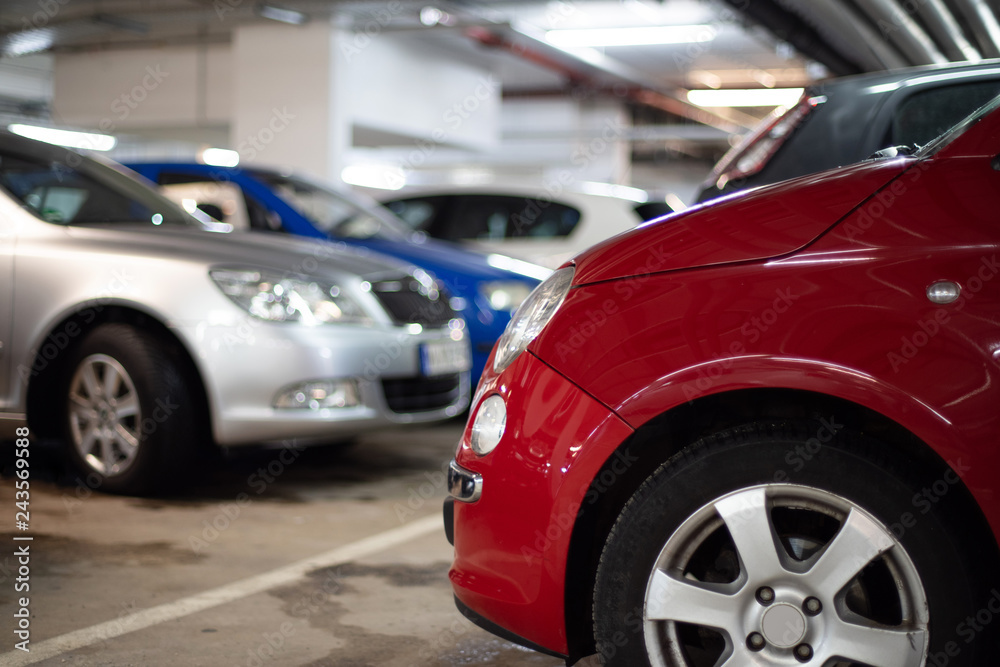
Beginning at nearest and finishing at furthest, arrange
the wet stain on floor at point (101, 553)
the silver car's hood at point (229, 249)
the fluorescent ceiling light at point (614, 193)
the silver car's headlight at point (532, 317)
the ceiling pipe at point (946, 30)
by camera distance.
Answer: the silver car's headlight at point (532, 317) → the wet stain on floor at point (101, 553) → the silver car's hood at point (229, 249) → the fluorescent ceiling light at point (614, 193) → the ceiling pipe at point (946, 30)

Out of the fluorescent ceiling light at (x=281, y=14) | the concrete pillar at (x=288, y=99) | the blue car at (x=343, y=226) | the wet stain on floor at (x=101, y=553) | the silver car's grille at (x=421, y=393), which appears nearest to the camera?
the wet stain on floor at (x=101, y=553)

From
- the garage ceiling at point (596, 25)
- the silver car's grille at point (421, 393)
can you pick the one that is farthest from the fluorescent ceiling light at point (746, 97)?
the silver car's grille at point (421, 393)

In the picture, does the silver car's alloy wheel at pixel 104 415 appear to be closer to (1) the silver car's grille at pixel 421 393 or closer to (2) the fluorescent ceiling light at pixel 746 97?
(1) the silver car's grille at pixel 421 393

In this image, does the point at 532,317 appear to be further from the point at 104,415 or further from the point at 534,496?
the point at 104,415

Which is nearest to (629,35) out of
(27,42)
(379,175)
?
(27,42)

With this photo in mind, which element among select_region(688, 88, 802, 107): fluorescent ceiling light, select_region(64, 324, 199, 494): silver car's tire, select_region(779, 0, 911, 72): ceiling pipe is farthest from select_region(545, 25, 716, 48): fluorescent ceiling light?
select_region(64, 324, 199, 494): silver car's tire

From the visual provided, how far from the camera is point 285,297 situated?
3721 mm

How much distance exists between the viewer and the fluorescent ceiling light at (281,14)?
10391 millimetres

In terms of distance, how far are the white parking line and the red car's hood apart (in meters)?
1.46

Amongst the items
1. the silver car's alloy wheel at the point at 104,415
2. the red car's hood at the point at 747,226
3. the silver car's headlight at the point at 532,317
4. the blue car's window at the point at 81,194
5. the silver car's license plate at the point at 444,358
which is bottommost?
the silver car's alloy wheel at the point at 104,415

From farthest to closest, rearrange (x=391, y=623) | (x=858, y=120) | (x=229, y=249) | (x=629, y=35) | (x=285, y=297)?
1. (x=629, y=35)
2. (x=229, y=249)
3. (x=285, y=297)
4. (x=858, y=120)
5. (x=391, y=623)

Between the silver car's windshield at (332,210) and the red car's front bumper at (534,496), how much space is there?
409 centimetres

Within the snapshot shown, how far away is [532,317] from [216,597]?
4.47 ft

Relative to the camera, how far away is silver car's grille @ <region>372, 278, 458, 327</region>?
409cm
